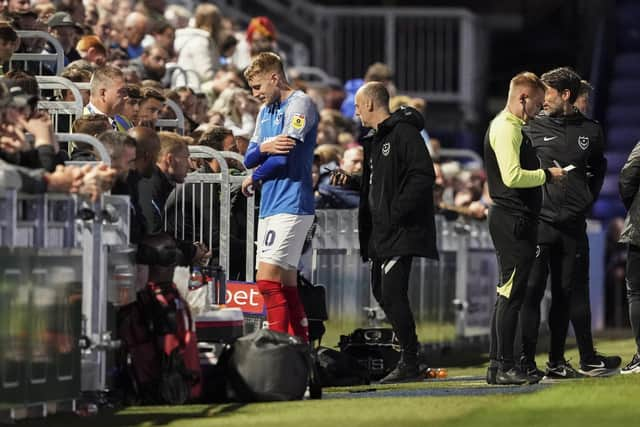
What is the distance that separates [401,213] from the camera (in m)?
12.4

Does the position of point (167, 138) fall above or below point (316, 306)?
above

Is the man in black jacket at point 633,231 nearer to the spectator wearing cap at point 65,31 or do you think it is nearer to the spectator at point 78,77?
the spectator at point 78,77

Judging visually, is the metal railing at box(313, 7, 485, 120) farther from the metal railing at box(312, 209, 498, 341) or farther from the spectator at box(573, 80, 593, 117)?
the spectator at box(573, 80, 593, 117)

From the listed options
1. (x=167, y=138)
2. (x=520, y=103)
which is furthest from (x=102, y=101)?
(x=520, y=103)

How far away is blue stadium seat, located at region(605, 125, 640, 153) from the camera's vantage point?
A: 30047 mm

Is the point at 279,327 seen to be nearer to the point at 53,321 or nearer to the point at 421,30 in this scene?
the point at 53,321

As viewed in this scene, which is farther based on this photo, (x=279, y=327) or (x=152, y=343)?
(x=279, y=327)

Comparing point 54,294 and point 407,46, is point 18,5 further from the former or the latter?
point 407,46

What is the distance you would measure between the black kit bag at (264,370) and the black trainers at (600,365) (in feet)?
9.07

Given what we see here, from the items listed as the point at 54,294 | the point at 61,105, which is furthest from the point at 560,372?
the point at 54,294

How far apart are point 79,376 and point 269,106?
9.24 feet

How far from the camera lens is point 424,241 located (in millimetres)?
12477

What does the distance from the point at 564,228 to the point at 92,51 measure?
4301 mm

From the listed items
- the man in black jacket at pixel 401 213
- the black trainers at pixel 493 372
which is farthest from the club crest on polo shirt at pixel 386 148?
the black trainers at pixel 493 372
